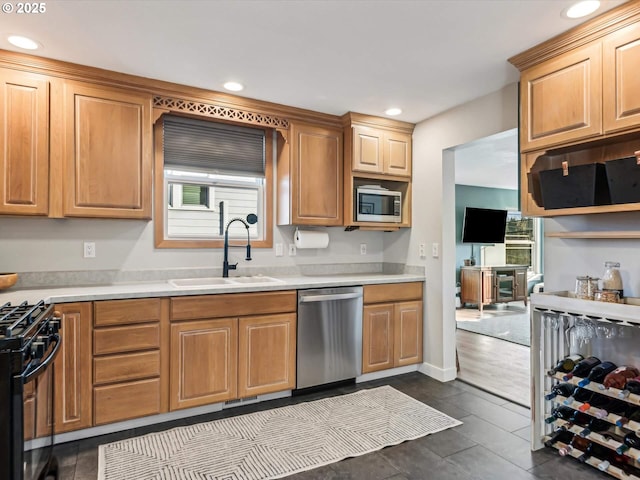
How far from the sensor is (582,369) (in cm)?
212

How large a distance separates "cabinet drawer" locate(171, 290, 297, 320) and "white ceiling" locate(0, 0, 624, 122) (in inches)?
62.7

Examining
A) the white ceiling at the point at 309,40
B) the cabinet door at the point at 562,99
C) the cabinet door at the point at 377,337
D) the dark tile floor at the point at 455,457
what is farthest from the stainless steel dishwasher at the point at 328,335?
the cabinet door at the point at 562,99

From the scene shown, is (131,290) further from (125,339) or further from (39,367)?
(39,367)

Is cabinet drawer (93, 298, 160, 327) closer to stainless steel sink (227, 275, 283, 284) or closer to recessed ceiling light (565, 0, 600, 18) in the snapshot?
stainless steel sink (227, 275, 283, 284)

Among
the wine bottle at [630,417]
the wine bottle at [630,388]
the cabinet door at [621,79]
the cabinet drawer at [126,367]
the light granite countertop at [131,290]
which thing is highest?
the cabinet door at [621,79]

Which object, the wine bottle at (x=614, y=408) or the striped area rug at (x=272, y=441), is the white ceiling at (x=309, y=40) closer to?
the wine bottle at (x=614, y=408)

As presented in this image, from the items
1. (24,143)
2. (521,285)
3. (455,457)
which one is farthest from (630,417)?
(521,285)

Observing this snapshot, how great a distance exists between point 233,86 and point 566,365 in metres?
2.92

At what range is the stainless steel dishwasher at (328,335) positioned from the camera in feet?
9.96

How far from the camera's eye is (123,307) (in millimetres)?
2420

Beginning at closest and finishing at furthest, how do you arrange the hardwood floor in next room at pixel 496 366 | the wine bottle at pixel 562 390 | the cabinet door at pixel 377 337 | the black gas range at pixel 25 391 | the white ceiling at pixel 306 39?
the black gas range at pixel 25 391
the white ceiling at pixel 306 39
the wine bottle at pixel 562 390
the hardwood floor in next room at pixel 496 366
the cabinet door at pixel 377 337

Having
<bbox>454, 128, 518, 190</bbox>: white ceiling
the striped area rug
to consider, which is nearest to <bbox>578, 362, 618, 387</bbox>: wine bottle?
the striped area rug

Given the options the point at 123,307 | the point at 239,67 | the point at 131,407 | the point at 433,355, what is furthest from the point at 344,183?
the point at 131,407

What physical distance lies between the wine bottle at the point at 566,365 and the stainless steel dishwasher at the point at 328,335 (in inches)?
58.1
